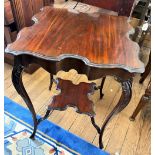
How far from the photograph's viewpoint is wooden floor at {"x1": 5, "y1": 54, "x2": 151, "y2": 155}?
1.35m

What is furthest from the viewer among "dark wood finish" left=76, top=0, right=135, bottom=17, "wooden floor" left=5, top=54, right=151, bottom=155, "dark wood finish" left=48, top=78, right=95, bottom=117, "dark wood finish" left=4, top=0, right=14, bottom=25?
"dark wood finish" left=4, top=0, right=14, bottom=25

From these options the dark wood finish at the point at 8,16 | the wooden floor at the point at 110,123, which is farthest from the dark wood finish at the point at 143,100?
the dark wood finish at the point at 8,16

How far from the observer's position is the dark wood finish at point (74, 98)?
3.75ft

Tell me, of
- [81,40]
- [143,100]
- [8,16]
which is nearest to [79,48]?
[81,40]

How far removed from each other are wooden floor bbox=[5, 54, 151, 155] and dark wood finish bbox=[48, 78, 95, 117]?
32 cm

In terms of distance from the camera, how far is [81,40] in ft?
3.08

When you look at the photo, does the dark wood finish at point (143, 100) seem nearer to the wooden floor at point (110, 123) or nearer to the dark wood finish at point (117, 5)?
the wooden floor at point (110, 123)

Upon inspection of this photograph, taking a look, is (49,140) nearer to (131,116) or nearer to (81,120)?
(81,120)

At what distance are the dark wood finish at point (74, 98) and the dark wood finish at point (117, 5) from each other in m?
→ 0.66

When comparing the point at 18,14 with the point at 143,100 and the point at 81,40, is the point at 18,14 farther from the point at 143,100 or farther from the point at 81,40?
the point at 143,100

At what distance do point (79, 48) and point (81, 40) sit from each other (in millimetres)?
77

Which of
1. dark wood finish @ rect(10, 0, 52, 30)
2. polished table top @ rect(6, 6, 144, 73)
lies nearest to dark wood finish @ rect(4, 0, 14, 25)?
dark wood finish @ rect(10, 0, 52, 30)

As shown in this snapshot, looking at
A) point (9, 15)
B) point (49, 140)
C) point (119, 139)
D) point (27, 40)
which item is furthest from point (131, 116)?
point (9, 15)

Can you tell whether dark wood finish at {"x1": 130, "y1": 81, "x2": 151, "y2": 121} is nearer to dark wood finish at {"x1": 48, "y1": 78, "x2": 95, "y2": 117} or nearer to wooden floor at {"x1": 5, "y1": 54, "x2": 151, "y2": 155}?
wooden floor at {"x1": 5, "y1": 54, "x2": 151, "y2": 155}
